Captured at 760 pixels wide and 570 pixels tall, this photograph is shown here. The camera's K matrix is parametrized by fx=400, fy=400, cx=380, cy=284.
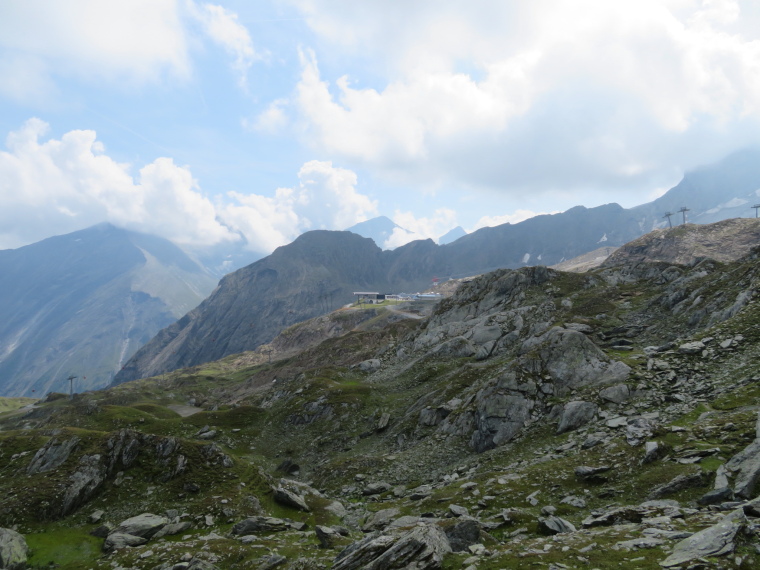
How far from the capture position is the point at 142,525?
28.9 metres

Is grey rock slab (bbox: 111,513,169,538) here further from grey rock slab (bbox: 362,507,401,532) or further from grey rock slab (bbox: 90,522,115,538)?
grey rock slab (bbox: 362,507,401,532)

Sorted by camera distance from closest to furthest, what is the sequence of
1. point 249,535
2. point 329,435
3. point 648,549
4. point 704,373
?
1. point 648,549
2. point 249,535
3. point 704,373
4. point 329,435

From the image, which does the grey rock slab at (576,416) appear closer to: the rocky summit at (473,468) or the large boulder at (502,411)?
the rocky summit at (473,468)

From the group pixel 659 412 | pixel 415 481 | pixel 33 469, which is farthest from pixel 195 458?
pixel 659 412

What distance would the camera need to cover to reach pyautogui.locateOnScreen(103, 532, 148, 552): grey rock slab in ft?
88.5

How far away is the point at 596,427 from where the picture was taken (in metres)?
32.2

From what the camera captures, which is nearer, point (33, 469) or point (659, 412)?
point (659, 412)

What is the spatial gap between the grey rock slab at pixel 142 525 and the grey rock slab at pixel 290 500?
8.68 meters

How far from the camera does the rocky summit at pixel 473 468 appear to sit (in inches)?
656

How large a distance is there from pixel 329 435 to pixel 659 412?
41808 mm

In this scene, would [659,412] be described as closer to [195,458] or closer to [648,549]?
[648,549]

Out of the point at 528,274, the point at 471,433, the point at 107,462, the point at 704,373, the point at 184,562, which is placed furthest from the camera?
the point at 528,274

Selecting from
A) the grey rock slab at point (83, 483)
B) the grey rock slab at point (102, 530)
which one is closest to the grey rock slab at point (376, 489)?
the grey rock slab at point (102, 530)

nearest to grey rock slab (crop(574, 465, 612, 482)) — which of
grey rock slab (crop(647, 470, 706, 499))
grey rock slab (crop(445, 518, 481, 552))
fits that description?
grey rock slab (crop(647, 470, 706, 499))
